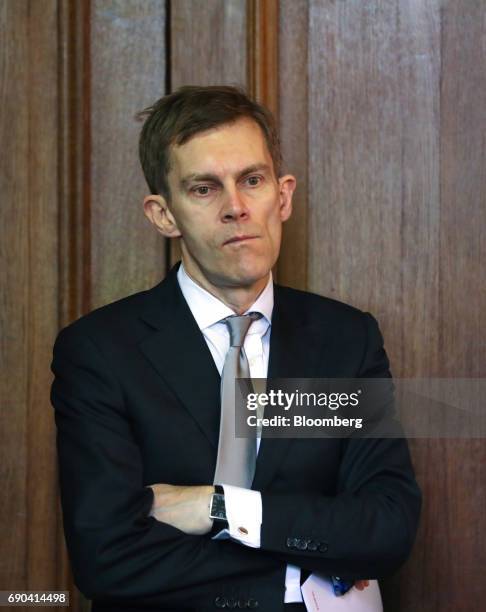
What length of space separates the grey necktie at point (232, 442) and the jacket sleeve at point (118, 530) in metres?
0.14

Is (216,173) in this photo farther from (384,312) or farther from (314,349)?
(384,312)

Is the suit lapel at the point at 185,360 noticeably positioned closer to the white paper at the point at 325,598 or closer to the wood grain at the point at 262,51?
the white paper at the point at 325,598

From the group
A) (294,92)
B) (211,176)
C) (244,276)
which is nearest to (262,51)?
(294,92)

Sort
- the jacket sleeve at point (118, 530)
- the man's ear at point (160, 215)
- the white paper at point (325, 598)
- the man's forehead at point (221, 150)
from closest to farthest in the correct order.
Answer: the jacket sleeve at point (118, 530), the white paper at point (325, 598), the man's forehead at point (221, 150), the man's ear at point (160, 215)

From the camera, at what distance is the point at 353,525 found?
1854 mm

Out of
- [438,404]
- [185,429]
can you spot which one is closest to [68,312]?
[185,429]

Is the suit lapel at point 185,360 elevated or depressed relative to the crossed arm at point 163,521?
elevated

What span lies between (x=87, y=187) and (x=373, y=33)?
713 mm

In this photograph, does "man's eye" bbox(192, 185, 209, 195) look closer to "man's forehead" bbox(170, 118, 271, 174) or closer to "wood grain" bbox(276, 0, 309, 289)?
"man's forehead" bbox(170, 118, 271, 174)

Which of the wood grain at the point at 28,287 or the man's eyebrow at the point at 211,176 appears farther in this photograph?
the wood grain at the point at 28,287

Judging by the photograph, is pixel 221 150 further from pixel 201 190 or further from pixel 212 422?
pixel 212 422

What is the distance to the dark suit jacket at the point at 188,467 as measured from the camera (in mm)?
1812

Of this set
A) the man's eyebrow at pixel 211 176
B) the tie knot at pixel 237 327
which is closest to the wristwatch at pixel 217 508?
the tie knot at pixel 237 327

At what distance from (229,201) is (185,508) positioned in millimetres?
565
